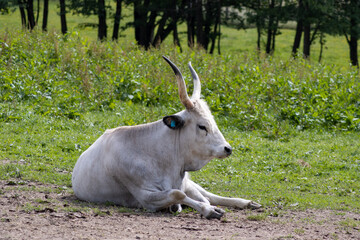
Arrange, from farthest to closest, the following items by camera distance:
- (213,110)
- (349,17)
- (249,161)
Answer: (349,17) < (213,110) < (249,161)

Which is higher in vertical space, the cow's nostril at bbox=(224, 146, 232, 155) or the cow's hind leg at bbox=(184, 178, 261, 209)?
the cow's nostril at bbox=(224, 146, 232, 155)

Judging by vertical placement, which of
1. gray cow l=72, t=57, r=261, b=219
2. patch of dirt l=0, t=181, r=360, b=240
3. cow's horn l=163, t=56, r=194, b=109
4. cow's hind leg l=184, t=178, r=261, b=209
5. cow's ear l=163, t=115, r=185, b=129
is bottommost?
cow's hind leg l=184, t=178, r=261, b=209

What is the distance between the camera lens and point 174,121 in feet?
23.2

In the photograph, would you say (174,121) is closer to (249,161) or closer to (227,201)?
(227,201)

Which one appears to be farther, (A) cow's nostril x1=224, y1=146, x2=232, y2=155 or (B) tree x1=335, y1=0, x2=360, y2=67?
(B) tree x1=335, y1=0, x2=360, y2=67

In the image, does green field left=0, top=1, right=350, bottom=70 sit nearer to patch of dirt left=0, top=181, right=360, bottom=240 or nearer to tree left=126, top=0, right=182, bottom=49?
tree left=126, top=0, right=182, bottom=49

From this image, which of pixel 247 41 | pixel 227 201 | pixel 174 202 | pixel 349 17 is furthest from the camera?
pixel 247 41

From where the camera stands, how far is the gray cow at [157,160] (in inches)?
273

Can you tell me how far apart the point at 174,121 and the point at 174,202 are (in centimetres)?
104

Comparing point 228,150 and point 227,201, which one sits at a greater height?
point 228,150

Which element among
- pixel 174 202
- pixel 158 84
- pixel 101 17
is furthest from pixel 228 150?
pixel 101 17

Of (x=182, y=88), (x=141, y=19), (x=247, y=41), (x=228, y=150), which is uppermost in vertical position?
(x=182, y=88)

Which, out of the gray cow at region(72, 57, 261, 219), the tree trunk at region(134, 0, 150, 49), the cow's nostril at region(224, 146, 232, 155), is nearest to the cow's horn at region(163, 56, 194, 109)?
the gray cow at region(72, 57, 261, 219)

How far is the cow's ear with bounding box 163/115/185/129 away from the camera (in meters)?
7.03
